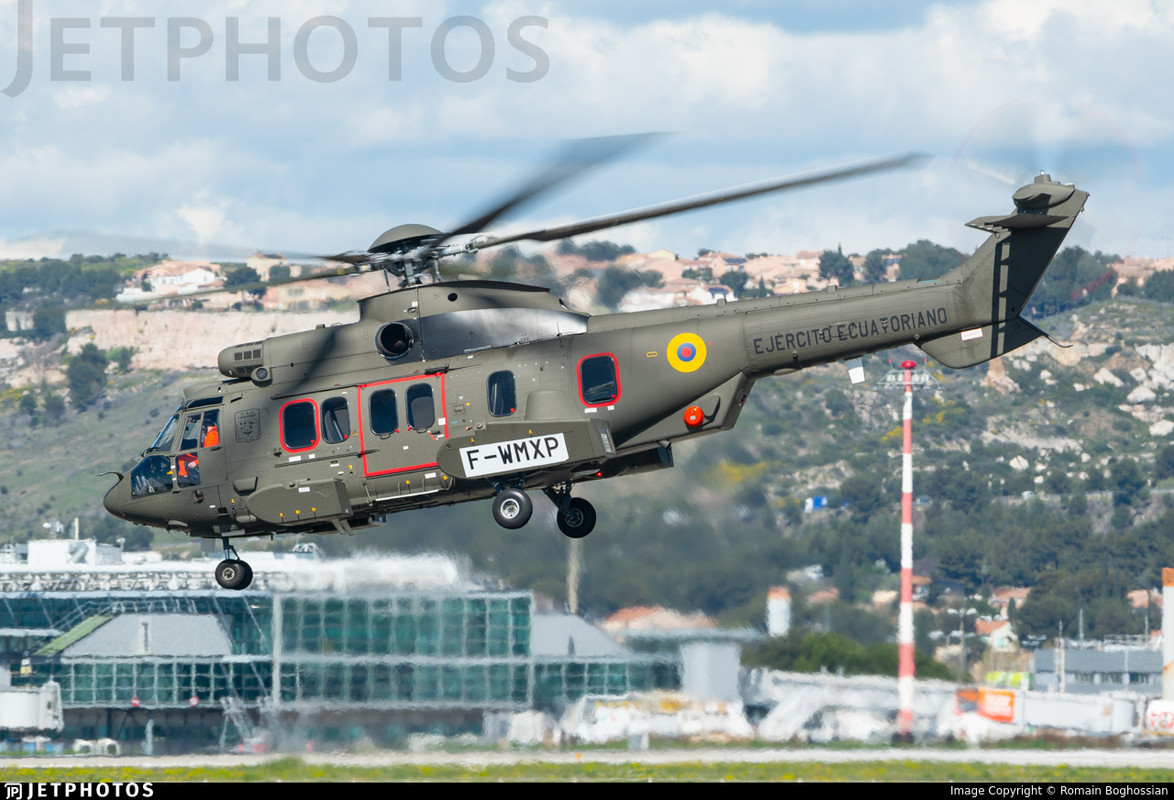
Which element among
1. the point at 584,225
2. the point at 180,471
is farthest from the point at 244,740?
the point at 584,225

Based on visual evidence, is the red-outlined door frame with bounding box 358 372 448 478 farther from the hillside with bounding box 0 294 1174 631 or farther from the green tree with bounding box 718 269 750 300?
the green tree with bounding box 718 269 750 300

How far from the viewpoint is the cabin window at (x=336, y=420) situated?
23.9 meters

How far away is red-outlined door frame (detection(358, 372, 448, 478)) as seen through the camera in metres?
23.4

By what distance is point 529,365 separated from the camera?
23.3 metres

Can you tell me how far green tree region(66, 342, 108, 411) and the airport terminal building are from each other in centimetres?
A: 8833

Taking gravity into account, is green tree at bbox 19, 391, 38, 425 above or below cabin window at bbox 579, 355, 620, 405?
above

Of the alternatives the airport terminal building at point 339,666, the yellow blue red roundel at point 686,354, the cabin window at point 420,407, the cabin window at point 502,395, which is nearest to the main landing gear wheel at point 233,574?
the cabin window at point 420,407

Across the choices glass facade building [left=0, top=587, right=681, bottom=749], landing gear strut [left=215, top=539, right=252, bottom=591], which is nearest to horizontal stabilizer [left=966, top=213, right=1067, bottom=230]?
landing gear strut [left=215, top=539, right=252, bottom=591]

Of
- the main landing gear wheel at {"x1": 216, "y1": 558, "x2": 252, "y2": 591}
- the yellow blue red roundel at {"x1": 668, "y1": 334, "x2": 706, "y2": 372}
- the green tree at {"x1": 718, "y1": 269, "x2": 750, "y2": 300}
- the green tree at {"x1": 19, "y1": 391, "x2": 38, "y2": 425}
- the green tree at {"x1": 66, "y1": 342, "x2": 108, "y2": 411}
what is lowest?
the main landing gear wheel at {"x1": 216, "y1": 558, "x2": 252, "y2": 591}

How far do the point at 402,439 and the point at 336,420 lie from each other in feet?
3.93

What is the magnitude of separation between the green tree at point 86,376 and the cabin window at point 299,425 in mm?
124285

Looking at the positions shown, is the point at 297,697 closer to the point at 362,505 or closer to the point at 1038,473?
the point at 362,505

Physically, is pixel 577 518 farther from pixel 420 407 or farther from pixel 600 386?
pixel 420 407

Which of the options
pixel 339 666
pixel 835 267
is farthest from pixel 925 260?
pixel 339 666
